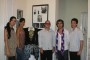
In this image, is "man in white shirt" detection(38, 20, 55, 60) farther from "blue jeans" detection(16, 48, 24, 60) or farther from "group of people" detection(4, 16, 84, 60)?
"blue jeans" detection(16, 48, 24, 60)

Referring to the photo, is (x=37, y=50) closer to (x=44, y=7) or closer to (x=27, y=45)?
(x=27, y=45)

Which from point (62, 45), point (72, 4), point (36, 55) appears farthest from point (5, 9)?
point (72, 4)

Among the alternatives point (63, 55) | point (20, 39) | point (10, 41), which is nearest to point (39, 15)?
point (20, 39)

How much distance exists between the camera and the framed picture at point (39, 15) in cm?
571

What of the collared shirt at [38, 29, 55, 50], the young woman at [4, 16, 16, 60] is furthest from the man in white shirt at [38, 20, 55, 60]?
the young woman at [4, 16, 16, 60]

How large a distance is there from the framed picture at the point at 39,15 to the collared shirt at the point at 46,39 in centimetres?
122

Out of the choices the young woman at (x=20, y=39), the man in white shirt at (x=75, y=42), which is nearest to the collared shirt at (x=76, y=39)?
the man in white shirt at (x=75, y=42)

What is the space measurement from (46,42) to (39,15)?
1457 mm

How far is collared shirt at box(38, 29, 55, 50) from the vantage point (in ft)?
14.9

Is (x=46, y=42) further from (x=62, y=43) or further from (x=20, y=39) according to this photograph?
(x=20, y=39)

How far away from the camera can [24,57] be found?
471cm

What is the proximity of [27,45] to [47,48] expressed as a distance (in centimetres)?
47

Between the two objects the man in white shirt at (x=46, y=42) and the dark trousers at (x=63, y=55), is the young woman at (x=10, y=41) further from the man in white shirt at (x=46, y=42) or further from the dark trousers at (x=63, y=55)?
the dark trousers at (x=63, y=55)

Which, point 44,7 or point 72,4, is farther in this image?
point 72,4
